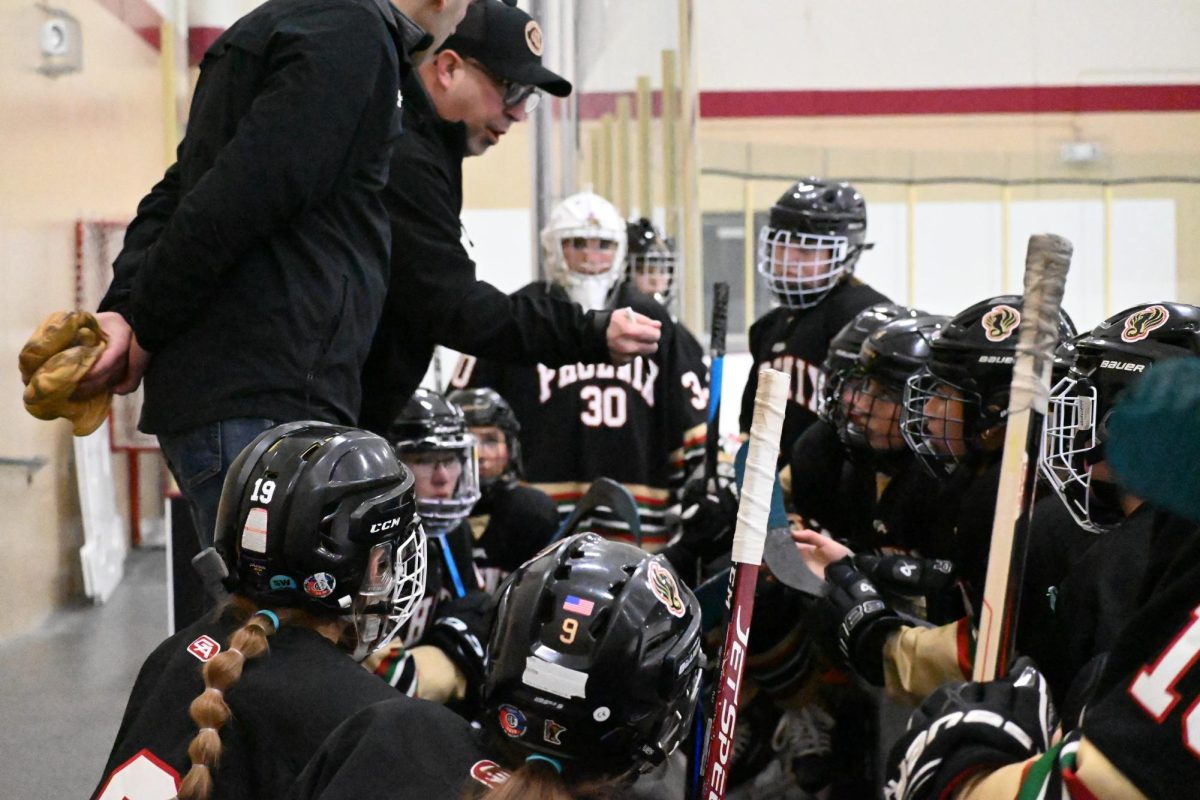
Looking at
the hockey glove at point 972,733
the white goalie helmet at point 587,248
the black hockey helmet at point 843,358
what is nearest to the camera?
the hockey glove at point 972,733

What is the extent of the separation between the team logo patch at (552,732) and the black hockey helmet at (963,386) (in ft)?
3.83

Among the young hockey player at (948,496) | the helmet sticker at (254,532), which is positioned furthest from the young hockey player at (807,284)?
the helmet sticker at (254,532)

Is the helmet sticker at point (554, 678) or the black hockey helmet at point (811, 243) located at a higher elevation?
the black hockey helmet at point (811, 243)

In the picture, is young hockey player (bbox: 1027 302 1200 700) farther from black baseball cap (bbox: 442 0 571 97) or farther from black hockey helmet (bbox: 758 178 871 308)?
black hockey helmet (bbox: 758 178 871 308)

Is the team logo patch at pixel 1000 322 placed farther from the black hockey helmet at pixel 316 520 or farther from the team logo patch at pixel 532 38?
the black hockey helmet at pixel 316 520

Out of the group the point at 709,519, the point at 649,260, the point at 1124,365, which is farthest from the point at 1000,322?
the point at 649,260

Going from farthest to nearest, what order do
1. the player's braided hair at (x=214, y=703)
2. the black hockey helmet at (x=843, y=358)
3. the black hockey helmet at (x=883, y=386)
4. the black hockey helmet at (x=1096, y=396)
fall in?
the black hockey helmet at (x=843, y=358)
the black hockey helmet at (x=883, y=386)
the black hockey helmet at (x=1096, y=396)
the player's braided hair at (x=214, y=703)

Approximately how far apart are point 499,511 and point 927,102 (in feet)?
19.6

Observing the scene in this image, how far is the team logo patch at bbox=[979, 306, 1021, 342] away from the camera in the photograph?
218 cm

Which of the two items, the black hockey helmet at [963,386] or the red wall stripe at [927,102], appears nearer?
the black hockey helmet at [963,386]

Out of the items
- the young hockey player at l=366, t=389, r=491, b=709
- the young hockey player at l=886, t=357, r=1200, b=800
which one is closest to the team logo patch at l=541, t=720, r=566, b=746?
the young hockey player at l=886, t=357, r=1200, b=800

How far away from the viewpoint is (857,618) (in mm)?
2154

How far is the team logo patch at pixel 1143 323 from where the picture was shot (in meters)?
1.70

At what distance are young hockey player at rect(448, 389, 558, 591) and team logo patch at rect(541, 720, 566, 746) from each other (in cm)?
198
